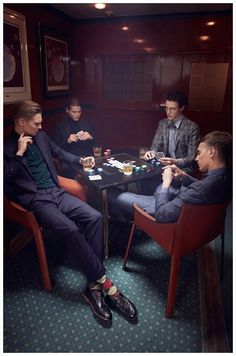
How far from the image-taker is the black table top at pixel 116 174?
201 cm

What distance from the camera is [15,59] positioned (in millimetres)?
2830

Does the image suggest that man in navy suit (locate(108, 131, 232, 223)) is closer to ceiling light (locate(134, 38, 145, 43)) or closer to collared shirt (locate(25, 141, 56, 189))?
collared shirt (locate(25, 141, 56, 189))

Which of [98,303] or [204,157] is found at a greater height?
[204,157]

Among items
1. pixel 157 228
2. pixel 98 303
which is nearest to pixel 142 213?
pixel 157 228

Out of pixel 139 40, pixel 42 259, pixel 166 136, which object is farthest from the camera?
pixel 139 40

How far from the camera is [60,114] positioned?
13.2 feet

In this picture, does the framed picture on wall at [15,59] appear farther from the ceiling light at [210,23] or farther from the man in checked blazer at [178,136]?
the ceiling light at [210,23]

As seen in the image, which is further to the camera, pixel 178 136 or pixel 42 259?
pixel 178 136

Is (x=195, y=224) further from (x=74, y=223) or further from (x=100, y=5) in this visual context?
(x=100, y=5)

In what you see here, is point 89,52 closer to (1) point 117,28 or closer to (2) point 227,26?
(1) point 117,28

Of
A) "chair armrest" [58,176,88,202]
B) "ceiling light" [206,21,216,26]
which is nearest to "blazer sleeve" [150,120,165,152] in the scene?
"chair armrest" [58,176,88,202]

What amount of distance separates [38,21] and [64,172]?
200 centimetres

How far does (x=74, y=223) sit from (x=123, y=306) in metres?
0.67

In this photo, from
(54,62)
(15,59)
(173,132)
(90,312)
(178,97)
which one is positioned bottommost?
(90,312)
